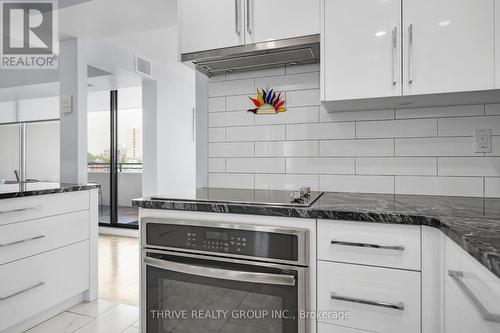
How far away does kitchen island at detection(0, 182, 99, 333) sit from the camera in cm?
183

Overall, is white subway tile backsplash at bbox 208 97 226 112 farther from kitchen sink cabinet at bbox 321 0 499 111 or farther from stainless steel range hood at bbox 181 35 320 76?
kitchen sink cabinet at bbox 321 0 499 111

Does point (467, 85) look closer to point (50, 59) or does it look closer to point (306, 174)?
point (306, 174)

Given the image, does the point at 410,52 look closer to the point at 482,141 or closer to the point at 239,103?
the point at 482,141

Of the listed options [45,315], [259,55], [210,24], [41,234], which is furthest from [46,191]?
[259,55]

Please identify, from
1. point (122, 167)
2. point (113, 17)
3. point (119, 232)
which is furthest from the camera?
point (122, 167)

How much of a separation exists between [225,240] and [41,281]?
149 centimetres

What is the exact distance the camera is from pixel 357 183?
175 cm

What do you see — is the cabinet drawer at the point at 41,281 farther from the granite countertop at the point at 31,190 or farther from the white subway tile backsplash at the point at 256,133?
the white subway tile backsplash at the point at 256,133

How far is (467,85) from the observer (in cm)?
130

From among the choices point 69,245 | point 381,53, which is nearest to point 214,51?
point 381,53

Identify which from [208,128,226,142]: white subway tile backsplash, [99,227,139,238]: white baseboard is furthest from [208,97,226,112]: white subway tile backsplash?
[99,227,139,238]: white baseboard

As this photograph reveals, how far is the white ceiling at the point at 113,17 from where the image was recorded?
2.29 metres

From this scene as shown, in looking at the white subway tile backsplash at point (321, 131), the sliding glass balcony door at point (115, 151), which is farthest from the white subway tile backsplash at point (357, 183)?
the sliding glass balcony door at point (115, 151)

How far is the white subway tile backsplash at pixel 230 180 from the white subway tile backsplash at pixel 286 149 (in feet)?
0.57
